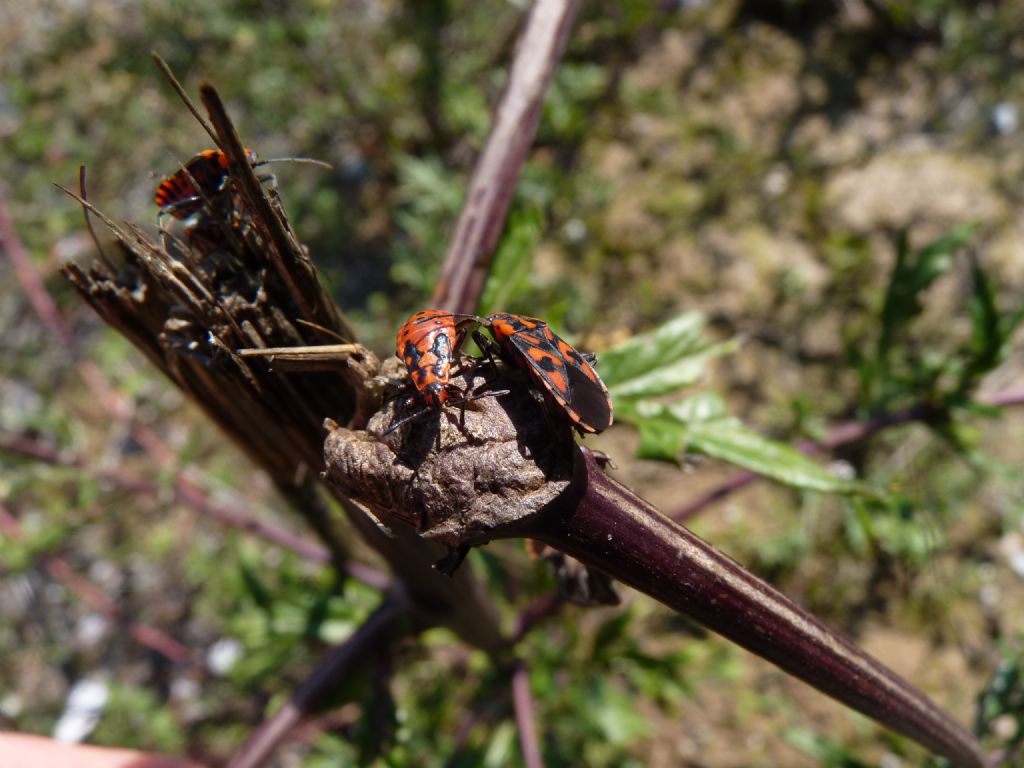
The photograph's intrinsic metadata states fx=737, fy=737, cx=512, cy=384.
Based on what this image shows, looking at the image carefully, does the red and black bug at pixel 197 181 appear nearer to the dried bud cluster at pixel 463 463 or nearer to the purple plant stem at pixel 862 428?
the dried bud cluster at pixel 463 463

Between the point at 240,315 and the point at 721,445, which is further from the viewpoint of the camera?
the point at 721,445

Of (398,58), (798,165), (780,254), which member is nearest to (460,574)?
(780,254)

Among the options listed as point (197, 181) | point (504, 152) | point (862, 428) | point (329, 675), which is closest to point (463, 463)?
point (197, 181)

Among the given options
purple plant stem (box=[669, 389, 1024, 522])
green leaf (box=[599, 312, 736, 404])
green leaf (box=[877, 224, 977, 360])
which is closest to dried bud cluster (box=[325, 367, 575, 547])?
green leaf (box=[599, 312, 736, 404])

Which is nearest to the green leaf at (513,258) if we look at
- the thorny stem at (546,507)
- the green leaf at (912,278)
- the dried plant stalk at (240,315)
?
the dried plant stalk at (240,315)

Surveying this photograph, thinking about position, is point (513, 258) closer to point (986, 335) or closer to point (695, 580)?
point (695, 580)
